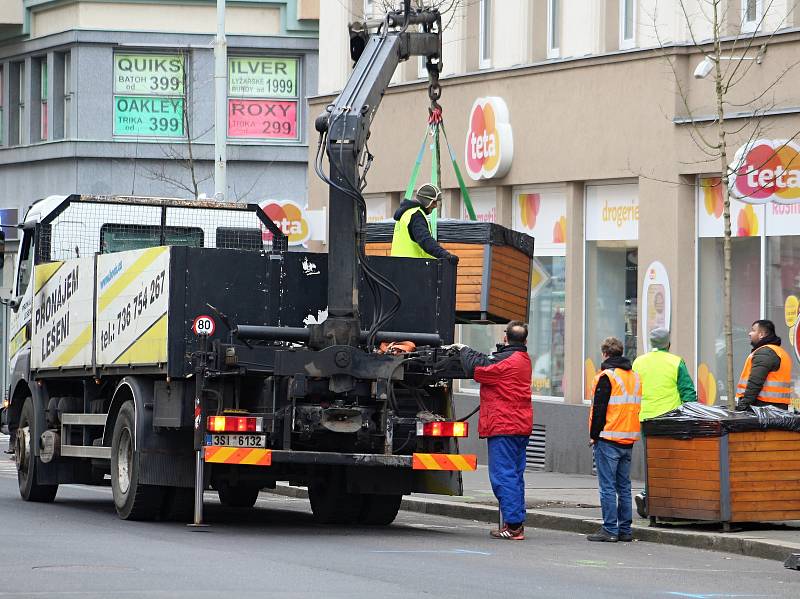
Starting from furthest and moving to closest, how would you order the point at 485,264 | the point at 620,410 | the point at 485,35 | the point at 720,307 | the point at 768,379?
the point at 485,35 < the point at 720,307 < the point at 485,264 < the point at 768,379 < the point at 620,410

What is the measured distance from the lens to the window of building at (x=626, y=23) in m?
22.9

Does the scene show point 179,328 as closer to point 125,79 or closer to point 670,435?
point 670,435

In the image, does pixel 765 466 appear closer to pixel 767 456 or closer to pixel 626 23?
pixel 767 456

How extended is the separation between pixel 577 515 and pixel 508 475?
6.63ft

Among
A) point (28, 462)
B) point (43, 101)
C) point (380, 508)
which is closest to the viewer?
point (380, 508)

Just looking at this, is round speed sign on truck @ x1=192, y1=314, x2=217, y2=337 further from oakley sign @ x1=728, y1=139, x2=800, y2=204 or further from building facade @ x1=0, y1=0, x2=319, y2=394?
building facade @ x1=0, y1=0, x2=319, y2=394

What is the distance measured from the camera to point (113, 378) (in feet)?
55.7

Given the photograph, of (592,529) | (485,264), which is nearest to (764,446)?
(592,529)

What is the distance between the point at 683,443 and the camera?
15648mm

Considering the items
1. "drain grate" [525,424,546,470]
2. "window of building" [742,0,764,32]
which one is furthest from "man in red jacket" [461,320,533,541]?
"drain grate" [525,424,546,470]

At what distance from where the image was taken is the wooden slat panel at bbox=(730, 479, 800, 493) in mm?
15398

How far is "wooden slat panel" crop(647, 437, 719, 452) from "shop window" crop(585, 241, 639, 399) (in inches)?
270

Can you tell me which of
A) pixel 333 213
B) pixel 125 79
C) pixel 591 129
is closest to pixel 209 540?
pixel 333 213

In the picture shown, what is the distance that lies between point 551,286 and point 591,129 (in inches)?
96.4
